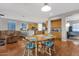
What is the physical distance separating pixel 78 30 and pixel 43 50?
2.13ft

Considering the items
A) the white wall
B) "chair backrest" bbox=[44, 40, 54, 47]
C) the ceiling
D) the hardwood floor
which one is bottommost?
the hardwood floor

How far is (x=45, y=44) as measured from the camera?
1646 millimetres

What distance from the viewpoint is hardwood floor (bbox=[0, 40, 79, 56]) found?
1.59 meters

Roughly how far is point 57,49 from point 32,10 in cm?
75

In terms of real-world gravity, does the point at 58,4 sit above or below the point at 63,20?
above

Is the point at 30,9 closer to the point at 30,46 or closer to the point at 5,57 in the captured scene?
the point at 30,46

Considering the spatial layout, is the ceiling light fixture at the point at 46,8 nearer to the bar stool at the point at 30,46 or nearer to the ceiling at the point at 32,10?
the ceiling at the point at 32,10

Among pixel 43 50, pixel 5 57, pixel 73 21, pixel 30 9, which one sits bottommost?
pixel 5 57

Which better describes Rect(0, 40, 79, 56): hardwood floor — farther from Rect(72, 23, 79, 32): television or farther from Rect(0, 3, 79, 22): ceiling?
Answer: Rect(0, 3, 79, 22): ceiling

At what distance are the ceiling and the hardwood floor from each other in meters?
0.43

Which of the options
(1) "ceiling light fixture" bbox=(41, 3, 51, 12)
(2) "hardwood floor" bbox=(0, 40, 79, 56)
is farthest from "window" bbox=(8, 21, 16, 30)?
(1) "ceiling light fixture" bbox=(41, 3, 51, 12)

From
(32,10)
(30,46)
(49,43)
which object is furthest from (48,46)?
(32,10)

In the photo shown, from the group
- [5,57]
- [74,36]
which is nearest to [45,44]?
[74,36]

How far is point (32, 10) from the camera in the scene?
1.63 metres
